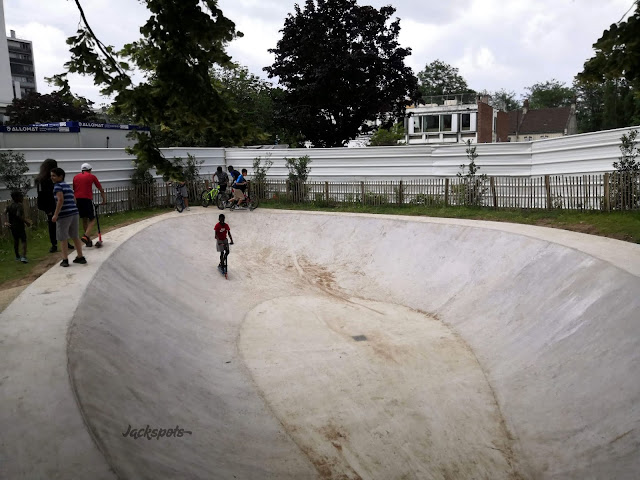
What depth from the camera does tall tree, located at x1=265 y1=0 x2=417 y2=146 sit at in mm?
31188

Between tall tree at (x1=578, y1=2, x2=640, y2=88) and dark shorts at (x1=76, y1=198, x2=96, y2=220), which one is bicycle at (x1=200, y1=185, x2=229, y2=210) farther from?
tall tree at (x1=578, y1=2, x2=640, y2=88)

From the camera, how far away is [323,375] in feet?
32.4

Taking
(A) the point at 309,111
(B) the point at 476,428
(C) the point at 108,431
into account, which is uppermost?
(A) the point at 309,111

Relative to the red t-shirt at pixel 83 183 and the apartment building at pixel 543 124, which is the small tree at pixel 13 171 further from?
the apartment building at pixel 543 124

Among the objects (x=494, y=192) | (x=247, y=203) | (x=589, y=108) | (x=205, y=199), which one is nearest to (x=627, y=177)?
(x=494, y=192)

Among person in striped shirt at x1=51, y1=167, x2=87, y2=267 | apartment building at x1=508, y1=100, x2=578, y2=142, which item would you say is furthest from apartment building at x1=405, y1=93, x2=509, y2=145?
person in striped shirt at x1=51, y1=167, x2=87, y2=267

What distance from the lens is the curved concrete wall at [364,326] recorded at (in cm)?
648

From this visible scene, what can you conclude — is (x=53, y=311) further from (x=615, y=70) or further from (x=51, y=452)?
(x=615, y=70)

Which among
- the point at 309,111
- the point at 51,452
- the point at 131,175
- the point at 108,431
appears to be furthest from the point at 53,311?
the point at 309,111

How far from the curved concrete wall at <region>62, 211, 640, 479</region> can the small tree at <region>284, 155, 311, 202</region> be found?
258 inches

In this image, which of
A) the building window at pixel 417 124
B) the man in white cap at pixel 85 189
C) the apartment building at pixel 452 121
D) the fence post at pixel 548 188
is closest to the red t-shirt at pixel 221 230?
the man in white cap at pixel 85 189

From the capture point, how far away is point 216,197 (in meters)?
22.7

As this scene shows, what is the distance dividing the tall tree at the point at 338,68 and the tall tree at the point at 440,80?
144ft

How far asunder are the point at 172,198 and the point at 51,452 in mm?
19578
